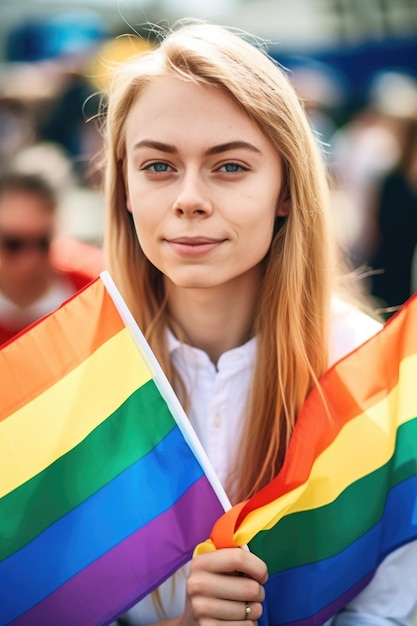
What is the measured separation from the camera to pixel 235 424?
85.9 inches

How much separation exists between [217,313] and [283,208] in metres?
0.31

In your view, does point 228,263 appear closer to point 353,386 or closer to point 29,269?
point 353,386

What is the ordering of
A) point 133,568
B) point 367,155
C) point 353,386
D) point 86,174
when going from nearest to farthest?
point 133,568
point 353,386
point 86,174
point 367,155

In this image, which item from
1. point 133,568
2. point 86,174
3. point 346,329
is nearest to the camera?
point 133,568

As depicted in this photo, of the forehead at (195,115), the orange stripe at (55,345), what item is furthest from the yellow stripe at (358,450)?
the forehead at (195,115)

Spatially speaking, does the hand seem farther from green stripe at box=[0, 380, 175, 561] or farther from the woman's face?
the woman's face

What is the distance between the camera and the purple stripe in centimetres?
188

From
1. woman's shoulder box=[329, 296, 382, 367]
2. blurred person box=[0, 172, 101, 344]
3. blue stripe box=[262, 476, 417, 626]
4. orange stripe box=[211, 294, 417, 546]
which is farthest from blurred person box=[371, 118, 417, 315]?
blue stripe box=[262, 476, 417, 626]

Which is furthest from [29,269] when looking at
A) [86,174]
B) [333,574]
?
[333,574]

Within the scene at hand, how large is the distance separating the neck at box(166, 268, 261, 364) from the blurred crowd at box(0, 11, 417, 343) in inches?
38.1

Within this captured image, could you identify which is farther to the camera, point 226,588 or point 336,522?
point 336,522

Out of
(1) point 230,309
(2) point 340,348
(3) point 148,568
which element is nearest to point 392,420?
(2) point 340,348

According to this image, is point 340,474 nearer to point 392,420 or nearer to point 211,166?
point 392,420

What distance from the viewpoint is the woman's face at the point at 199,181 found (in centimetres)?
191
